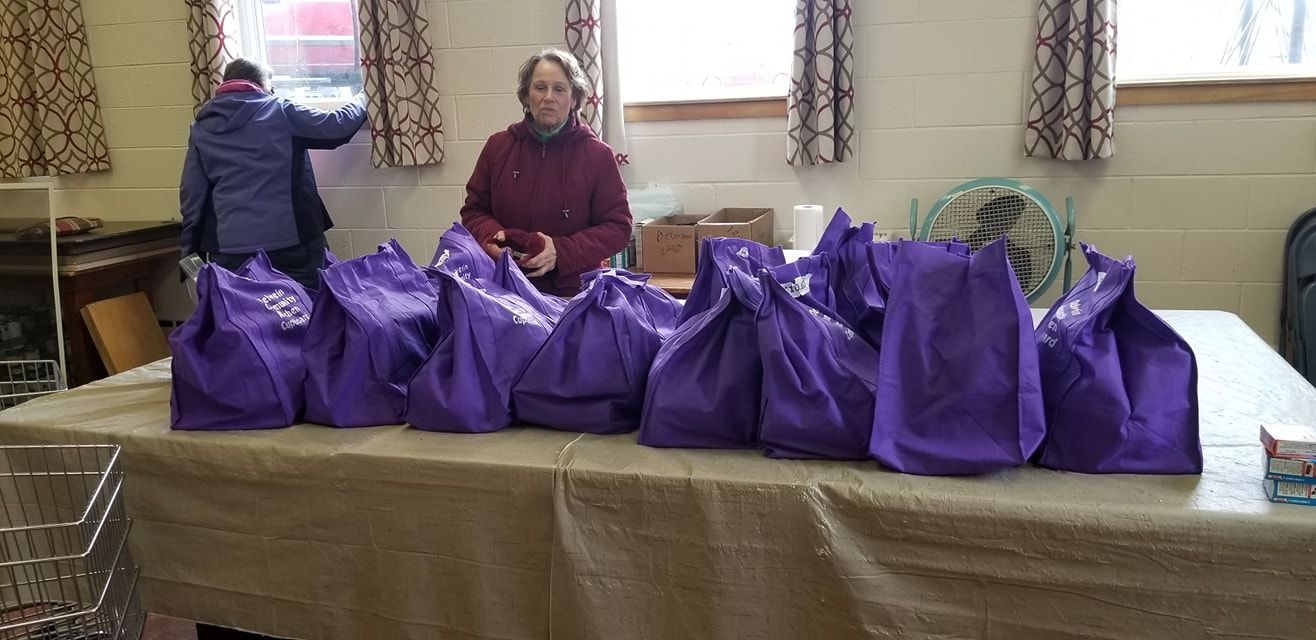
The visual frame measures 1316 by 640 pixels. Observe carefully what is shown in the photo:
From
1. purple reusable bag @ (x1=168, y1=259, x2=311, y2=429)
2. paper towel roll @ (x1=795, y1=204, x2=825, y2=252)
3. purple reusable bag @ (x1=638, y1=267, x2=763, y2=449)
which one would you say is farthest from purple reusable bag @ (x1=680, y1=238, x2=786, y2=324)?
paper towel roll @ (x1=795, y1=204, x2=825, y2=252)

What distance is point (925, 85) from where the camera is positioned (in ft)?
10.6

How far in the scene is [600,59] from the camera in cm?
342

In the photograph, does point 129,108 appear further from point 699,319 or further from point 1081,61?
point 1081,61

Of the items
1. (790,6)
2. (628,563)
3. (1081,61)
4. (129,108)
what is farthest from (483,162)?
(129,108)

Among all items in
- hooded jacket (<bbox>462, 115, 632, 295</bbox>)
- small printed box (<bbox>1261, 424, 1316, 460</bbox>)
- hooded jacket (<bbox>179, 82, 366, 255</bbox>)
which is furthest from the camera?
hooded jacket (<bbox>179, 82, 366, 255</bbox>)

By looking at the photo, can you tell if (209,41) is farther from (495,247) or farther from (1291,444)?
(1291,444)

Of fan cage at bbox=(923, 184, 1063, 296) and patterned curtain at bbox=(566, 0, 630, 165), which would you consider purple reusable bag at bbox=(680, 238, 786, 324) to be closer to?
fan cage at bbox=(923, 184, 1063, 296)

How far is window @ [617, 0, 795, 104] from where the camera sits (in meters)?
3.48

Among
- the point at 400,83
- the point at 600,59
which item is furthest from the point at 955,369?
the point at 400,83

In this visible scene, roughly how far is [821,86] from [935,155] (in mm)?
489

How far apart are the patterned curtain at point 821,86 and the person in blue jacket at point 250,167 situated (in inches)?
67.1

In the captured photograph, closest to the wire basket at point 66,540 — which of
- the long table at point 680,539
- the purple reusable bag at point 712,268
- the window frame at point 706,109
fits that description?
the long table at point 680,539

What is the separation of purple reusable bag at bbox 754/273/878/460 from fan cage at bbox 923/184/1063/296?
1450mm

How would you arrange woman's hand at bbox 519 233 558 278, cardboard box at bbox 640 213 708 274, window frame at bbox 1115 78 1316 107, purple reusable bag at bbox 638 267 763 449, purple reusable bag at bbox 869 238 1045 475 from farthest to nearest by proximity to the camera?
cardboard box at bbox 640 213 708 274 → window frame at bbox 1115 78 1316 107 → woman's hand at bbox 519 233 558 278 → purple reusable bag at bbox 638 267 763 449 → purple reusable bag at bbox 869 238 1045 475
